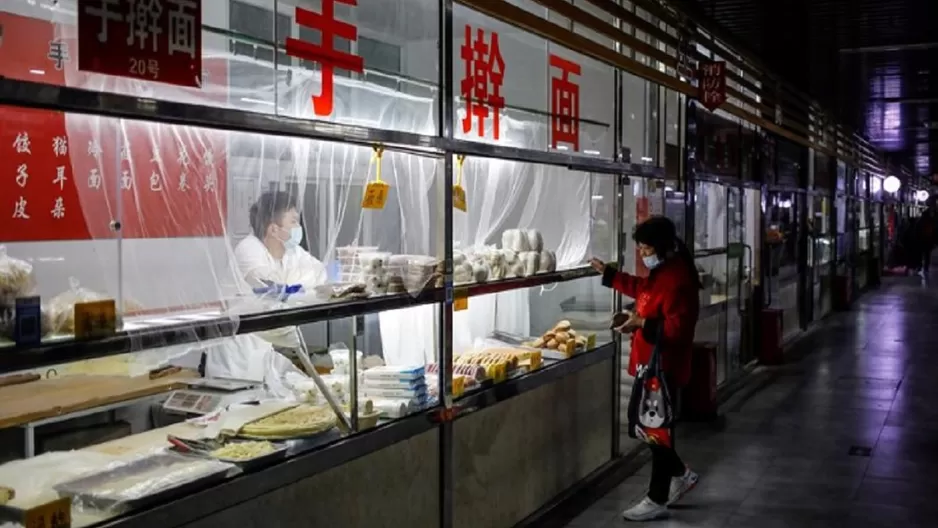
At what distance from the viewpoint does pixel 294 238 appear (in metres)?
4.06

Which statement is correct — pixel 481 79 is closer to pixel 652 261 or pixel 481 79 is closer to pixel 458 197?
pixel 458 197

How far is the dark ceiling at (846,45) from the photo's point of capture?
9148mm

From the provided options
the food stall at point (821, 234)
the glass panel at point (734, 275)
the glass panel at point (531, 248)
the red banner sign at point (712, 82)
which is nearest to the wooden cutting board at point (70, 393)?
the glass panel at point (531, 248)

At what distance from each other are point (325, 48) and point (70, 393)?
2009 millimetres

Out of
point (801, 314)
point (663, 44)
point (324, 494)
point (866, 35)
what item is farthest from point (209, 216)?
point (801, 314)

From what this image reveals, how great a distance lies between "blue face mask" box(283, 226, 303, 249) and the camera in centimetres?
404

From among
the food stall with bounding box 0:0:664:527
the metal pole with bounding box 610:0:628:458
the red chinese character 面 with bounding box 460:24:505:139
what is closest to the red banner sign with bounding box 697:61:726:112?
the metal pole with bounding box 610:0:628:458

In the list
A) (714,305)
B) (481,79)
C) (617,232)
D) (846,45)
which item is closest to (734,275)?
(714,305)

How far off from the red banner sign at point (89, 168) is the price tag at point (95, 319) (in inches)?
16.0

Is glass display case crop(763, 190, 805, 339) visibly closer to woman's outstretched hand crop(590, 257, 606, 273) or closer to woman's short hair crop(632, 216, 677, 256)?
woman's outstretched hand crop(590, 257, 606, 273)

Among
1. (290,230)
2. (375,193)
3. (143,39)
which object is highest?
(143,39)

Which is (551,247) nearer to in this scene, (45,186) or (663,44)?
(663,44)

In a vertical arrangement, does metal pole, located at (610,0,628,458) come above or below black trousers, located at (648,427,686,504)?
above

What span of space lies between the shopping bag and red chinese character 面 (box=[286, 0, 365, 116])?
261 centimetres
